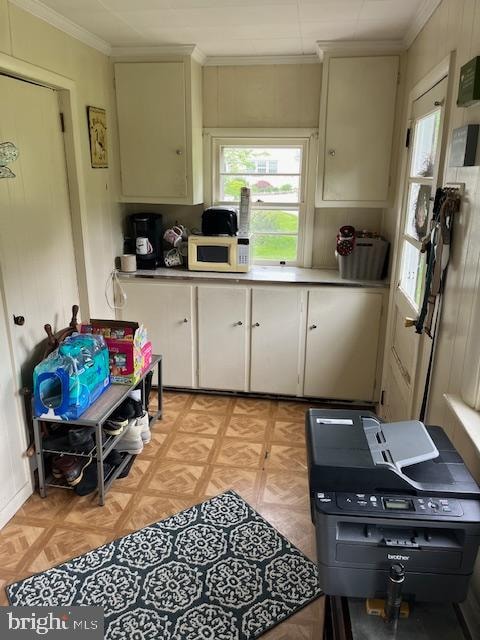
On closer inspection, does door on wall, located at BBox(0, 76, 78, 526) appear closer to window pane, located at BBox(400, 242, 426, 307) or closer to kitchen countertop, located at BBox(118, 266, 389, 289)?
kitchen countertop, located at BBox(118, 266, 389, 289)

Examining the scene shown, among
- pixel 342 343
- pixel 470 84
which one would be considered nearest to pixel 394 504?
pixel 470 84

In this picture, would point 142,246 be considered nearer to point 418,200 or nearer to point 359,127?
point 359,127

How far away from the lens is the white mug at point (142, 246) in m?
3.45

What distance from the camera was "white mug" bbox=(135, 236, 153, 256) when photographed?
3453 mm

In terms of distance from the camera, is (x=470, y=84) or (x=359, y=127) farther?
(x=359, y=127)

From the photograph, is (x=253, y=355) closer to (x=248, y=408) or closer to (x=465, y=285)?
(x=248, y=408)

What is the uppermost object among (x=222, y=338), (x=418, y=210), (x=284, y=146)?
(x=284, y=146)

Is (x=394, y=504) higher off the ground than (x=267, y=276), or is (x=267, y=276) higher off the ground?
(x=267, y=276)

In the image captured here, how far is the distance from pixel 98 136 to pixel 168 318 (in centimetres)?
126

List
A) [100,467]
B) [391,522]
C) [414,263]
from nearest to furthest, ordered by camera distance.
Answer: [391,522] → [100,467] → [414,263]

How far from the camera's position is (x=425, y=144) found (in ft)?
8.15

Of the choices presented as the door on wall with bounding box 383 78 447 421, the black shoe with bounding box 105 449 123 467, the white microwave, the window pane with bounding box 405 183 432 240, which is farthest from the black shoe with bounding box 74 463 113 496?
the window pane with bounding box 405 183 432 240

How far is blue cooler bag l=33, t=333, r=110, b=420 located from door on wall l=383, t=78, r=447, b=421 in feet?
5.04

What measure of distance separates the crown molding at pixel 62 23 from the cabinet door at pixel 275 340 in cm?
180
